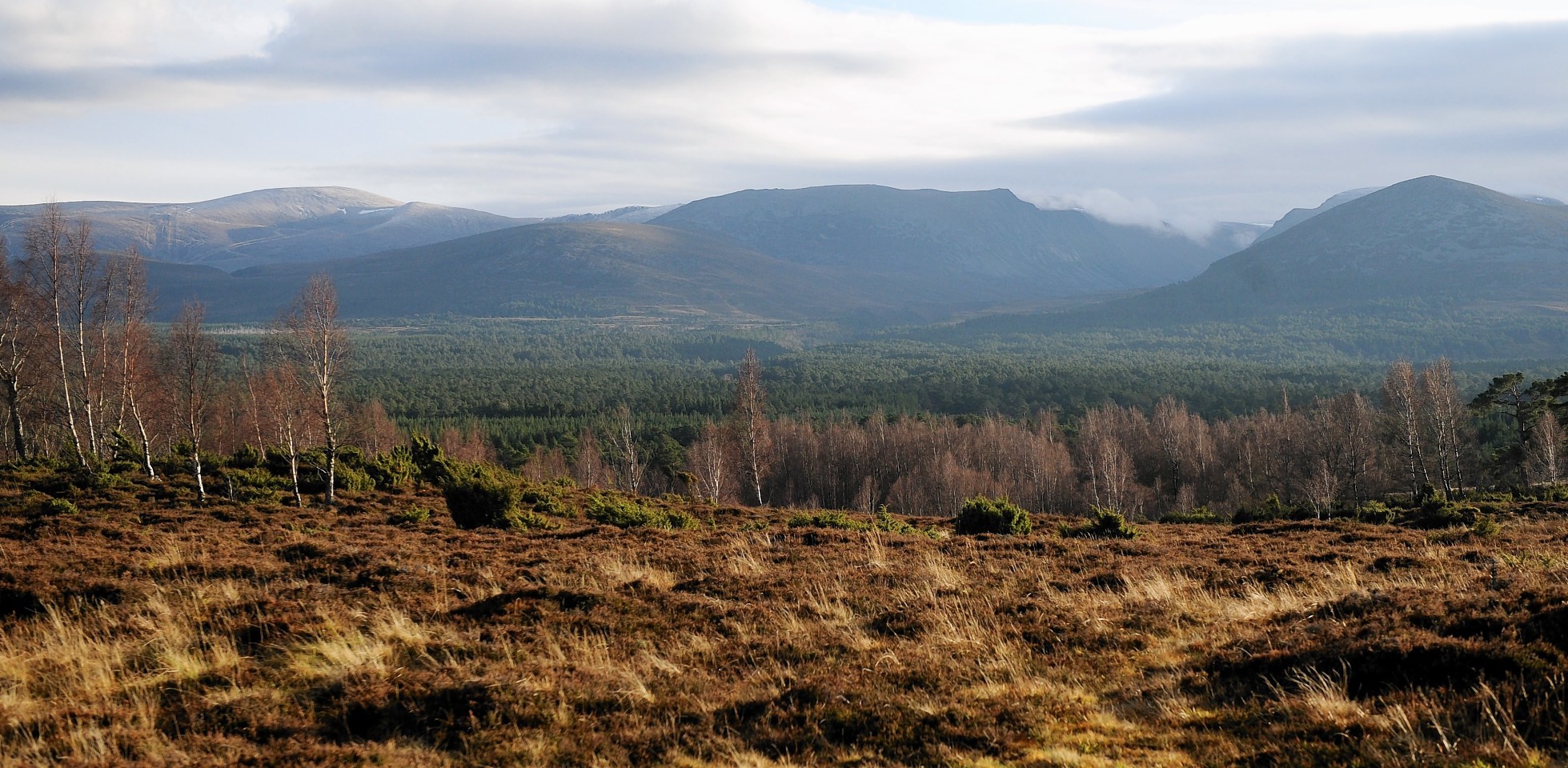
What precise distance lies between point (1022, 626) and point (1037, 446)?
242 ft

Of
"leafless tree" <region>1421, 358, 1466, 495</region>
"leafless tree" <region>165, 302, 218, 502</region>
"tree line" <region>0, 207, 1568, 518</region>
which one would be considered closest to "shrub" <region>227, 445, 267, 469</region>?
"tree line" <region>0, 207, 1568, 518</region>

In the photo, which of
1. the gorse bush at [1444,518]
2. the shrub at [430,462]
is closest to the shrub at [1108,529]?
the gorse bush at [1444,518]

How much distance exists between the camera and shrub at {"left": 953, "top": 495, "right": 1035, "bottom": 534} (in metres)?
24.1

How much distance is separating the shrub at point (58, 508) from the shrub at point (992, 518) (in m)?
25.0

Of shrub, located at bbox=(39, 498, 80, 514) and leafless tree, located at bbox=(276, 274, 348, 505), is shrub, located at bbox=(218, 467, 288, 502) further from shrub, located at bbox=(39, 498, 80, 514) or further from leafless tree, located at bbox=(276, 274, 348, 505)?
shrub, located at bbox=(39, 498, 80, 514)

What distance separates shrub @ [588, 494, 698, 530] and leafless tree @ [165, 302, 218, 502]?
12.6m

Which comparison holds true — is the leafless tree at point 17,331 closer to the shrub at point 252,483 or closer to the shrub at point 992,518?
the shrub at point 252,483

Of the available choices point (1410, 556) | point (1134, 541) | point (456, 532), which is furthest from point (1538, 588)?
point (456, 532)

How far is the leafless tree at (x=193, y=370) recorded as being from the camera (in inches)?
1109

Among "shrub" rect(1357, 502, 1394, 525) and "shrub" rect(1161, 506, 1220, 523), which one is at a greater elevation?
"shrub" rect(1357, 502, 1394, 525)

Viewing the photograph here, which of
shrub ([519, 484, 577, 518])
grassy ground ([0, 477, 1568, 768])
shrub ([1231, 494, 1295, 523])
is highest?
grassy ground ([0, 477, 1568, 768])

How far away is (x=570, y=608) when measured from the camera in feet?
36.6

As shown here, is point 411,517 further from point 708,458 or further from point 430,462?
point 708,458

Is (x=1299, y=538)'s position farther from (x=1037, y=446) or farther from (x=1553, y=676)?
(x=1037, y=446)
